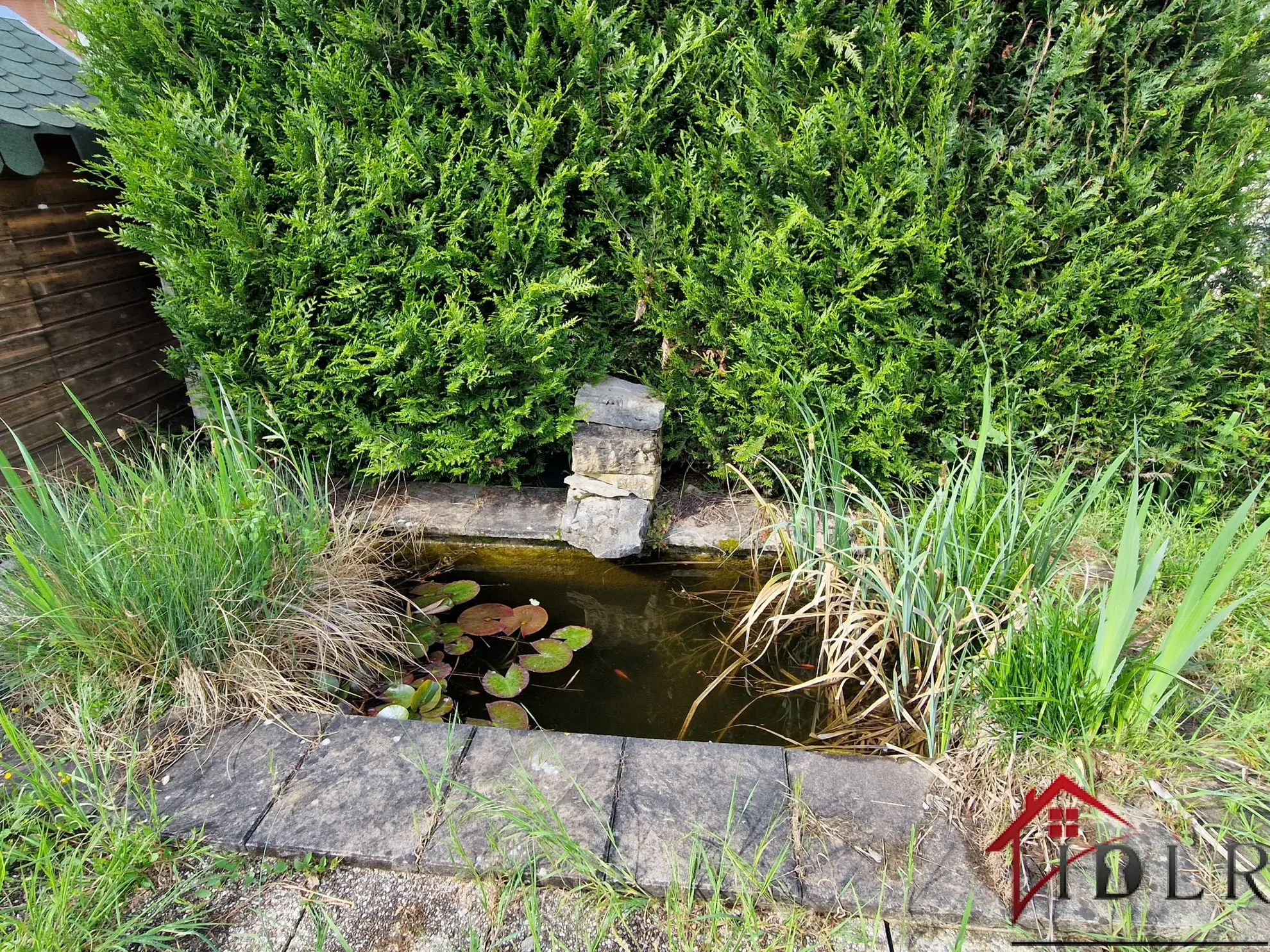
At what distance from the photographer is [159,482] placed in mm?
2264

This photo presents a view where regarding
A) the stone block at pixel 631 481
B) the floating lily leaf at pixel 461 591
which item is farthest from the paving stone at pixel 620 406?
the floating lily leaf at pixel 461 591

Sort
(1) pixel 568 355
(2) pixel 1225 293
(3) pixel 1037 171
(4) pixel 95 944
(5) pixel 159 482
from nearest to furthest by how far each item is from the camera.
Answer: (4) pixel 95 944 < (5) pixel 159 482 < (3) pixel 1037 171 < (2) pixel 1225 293 < (1) pixel 568 355

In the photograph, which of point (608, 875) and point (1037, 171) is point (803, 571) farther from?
point (1037, 171)

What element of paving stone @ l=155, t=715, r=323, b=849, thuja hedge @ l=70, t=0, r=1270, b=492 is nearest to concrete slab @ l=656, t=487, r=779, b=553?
thuja hedge @ l=70, t=0, r=1270, b=492

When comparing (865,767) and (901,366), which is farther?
(901,366)

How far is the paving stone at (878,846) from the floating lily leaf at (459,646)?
119 centimetres

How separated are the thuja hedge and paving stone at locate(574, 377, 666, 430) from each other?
98mm

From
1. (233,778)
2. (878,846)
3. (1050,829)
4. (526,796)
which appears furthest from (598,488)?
(1050,829)

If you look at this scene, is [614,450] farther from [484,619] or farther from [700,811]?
[700,811]

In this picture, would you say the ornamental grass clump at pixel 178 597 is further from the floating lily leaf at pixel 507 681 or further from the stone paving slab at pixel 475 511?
the stone paving slab at pixel 475 511

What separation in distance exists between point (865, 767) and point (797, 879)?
378mm

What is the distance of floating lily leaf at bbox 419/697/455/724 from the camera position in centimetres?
218

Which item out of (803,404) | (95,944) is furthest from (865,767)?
(95,944)

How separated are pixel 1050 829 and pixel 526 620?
1.70m
